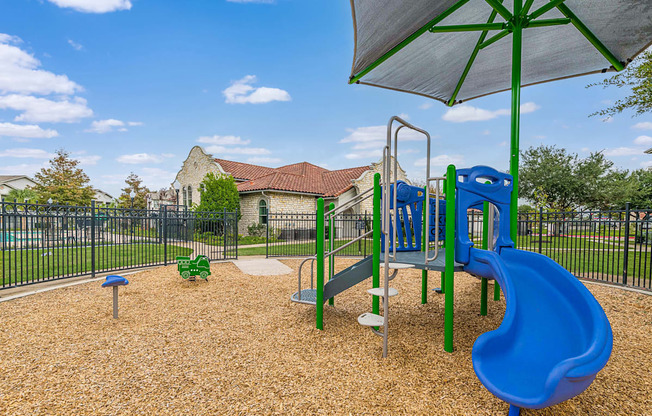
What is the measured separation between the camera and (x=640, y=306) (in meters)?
5.25

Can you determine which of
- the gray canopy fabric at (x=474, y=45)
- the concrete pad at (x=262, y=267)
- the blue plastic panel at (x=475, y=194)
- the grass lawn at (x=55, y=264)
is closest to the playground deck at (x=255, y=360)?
the grass lawn at (x=55, y=264)

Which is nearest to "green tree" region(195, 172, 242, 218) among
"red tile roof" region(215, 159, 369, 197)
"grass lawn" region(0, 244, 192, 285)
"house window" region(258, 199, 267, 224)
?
"red tile roof" region(215, 159, 369, 197)

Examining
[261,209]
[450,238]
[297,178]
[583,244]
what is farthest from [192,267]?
[583,244]

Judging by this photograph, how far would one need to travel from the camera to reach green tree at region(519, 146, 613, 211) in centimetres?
2911

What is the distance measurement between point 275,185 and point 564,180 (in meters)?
28.6

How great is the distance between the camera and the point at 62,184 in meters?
31.1

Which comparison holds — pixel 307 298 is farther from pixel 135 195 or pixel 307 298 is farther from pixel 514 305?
pixel 135 195

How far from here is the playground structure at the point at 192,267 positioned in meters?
6.50

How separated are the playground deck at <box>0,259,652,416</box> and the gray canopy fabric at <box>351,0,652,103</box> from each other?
3921 millimetres

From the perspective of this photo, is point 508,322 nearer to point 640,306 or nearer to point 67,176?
point 640,306

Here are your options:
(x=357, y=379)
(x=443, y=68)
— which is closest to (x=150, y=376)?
(x=357, y=379)

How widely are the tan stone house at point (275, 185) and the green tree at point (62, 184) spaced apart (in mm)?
14139

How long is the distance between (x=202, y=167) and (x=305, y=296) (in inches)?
789

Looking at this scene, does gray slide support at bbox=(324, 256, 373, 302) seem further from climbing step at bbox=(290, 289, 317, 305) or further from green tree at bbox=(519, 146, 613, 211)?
green tree at bbox=(519, 146, 613, 211)
